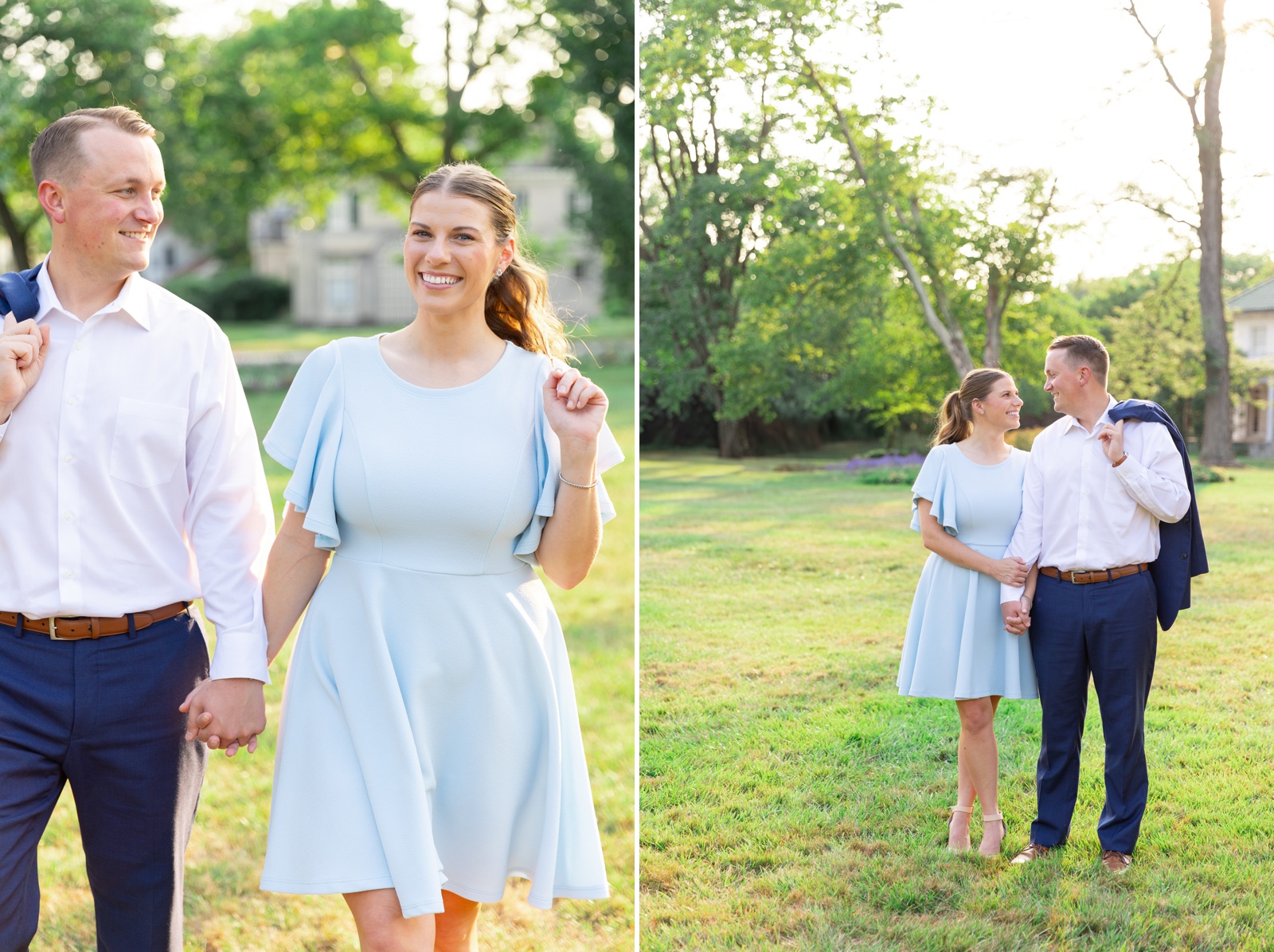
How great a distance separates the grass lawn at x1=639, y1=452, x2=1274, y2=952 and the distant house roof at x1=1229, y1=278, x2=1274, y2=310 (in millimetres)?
536

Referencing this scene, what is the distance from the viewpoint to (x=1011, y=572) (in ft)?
11.5

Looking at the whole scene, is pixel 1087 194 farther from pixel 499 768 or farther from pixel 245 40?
pixel 245 40

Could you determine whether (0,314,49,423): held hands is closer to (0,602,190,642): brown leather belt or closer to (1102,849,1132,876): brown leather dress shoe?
(0,602,190,642): brown leather belt

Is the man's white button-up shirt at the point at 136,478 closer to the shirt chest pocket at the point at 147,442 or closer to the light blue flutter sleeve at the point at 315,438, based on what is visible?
the shirt chest pocket at the point at 147,442

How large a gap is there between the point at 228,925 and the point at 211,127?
81.5 ft

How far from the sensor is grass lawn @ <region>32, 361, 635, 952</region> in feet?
11.6

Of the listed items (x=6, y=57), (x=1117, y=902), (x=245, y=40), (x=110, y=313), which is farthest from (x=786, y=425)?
(x=245, y=40)

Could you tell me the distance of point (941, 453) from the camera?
12.1 feet

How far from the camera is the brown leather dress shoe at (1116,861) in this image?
3.37 meters

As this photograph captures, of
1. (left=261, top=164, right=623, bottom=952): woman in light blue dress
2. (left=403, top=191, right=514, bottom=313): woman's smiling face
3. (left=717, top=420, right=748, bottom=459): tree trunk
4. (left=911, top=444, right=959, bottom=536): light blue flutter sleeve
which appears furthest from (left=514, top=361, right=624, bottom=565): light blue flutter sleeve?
(left=717, top=420, right=748, bottom=459): tree trunk

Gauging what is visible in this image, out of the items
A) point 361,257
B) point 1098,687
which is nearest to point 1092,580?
point 1098,687

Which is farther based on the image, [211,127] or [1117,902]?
[211,127]

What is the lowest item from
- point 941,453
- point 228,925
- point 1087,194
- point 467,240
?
point 228,925

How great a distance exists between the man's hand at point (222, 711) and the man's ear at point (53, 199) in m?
0.95
